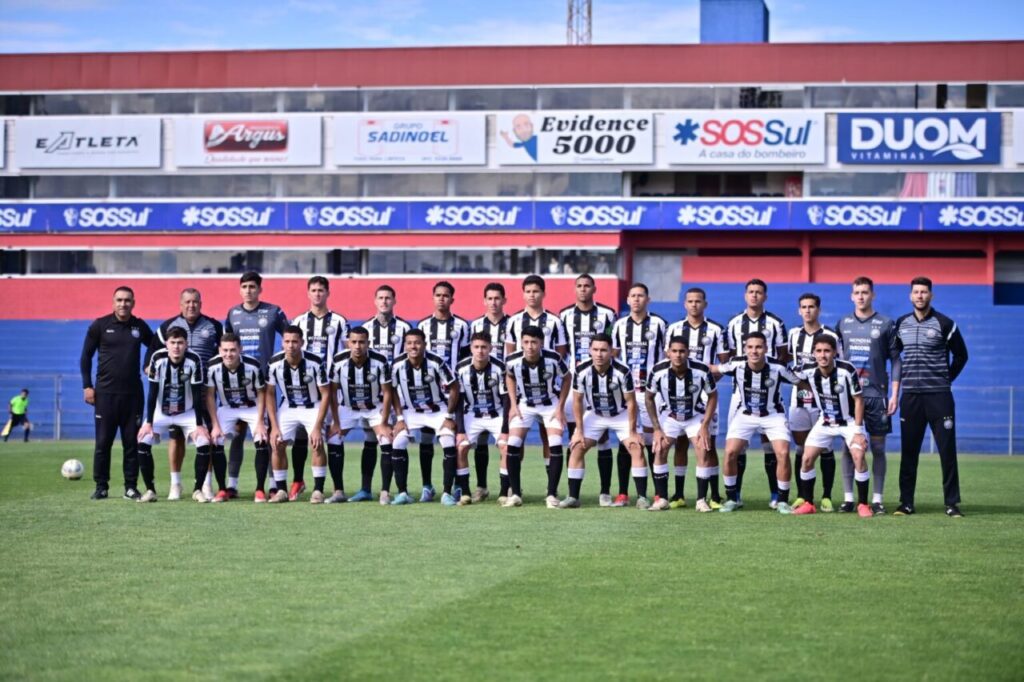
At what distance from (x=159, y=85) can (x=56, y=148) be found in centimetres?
329

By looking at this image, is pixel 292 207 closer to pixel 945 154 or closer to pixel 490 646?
pixel 945 154

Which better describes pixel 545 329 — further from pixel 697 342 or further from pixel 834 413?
pixel 834 413

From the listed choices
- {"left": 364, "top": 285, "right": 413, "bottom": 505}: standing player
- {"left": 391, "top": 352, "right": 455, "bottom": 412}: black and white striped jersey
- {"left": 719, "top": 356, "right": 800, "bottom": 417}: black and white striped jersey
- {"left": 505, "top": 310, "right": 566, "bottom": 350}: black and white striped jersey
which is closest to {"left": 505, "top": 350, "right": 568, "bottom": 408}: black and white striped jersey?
{"left": 505, "top": 310, "right": 566, "bottom": 350}: black and white striped jersey

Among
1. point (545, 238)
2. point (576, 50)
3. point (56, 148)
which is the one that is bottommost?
point (545, 238)

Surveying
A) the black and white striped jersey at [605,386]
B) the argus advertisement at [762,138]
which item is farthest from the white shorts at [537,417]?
the argus advertisement at [762,138]

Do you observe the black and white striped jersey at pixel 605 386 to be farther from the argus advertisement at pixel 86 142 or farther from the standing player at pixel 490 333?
the argus advertisement at pixel 86 142

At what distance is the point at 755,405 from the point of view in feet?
40.3

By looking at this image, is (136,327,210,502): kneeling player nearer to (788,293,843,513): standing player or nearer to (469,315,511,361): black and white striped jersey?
(469,315,511,361): black and white striped jersey

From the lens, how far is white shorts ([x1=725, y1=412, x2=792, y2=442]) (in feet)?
40.0

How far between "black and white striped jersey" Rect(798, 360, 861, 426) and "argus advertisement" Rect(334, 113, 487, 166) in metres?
24.4

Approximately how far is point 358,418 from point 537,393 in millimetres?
1772

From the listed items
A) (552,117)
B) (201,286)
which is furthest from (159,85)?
(552,117)

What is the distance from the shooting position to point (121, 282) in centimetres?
3738

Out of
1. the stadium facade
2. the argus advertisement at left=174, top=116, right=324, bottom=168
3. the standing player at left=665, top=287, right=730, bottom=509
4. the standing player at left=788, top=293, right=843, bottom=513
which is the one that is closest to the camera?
the standing player at left=788, top=293, right=843, bottom=513
